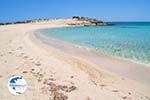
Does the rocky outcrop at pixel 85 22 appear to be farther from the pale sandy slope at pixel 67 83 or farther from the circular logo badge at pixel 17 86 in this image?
the circular logo badge at pixel 17 86

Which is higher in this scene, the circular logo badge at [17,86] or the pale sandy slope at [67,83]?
the circular logo badge at [17,86]

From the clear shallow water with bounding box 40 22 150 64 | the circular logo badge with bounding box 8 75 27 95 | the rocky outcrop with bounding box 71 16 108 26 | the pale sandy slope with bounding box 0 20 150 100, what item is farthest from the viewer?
the rocky outcrop with bounding box 71 16 108 26

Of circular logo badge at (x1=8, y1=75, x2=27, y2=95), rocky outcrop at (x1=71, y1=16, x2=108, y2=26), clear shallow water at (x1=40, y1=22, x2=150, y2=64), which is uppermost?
circular logo badge at (x1=8, y1=75, x2=27, y2=95)

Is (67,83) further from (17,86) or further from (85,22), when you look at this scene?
(85,22)

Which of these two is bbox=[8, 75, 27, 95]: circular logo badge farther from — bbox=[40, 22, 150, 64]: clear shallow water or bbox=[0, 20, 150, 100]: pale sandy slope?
bbox=[40, 22, 150, 64]: clear shallow water

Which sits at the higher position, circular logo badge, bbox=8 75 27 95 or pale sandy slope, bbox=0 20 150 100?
circular logo badge, bbox=8 75 27 95

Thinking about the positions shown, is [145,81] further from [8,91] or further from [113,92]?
[8,91]

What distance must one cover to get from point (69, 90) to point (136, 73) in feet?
10.6

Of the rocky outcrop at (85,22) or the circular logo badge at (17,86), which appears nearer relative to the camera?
the circular logo badge at (17,86)

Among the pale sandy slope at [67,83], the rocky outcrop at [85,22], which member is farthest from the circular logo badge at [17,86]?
the rocky outcrop at [85,22]

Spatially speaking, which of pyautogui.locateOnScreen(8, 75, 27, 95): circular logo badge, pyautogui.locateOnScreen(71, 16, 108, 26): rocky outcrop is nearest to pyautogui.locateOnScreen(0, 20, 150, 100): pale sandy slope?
pyautogui.locateOnScreen(8, 75, 27, 95): circular logo badge

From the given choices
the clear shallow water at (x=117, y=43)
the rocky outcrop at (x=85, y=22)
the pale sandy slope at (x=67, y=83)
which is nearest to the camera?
the pale sandy slope at (x=67, y=83)

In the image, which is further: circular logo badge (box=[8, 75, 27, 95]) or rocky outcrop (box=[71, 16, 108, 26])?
rocky outcrop (box=[71, 16, 108, 26])

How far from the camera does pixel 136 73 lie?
25.9 feet
